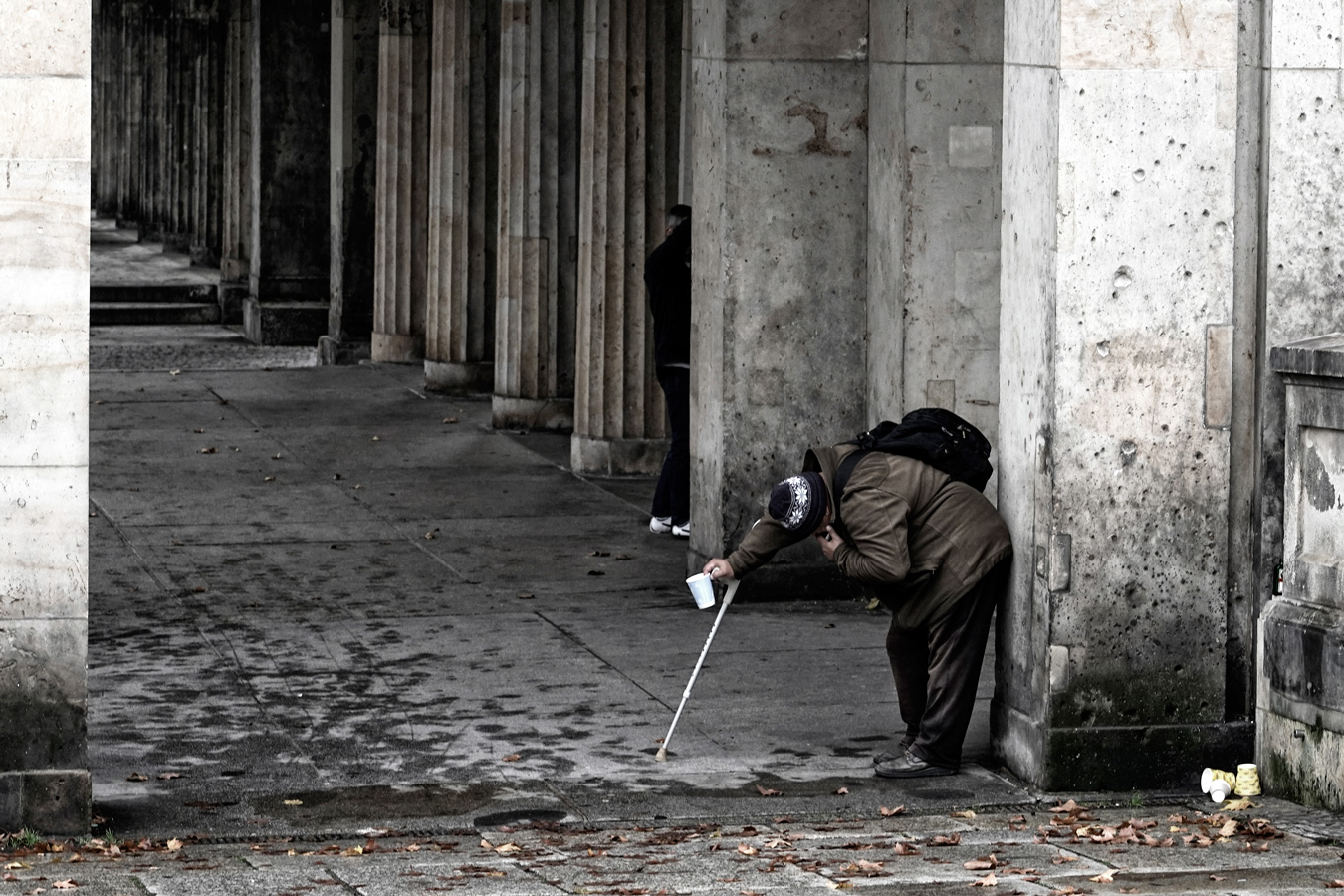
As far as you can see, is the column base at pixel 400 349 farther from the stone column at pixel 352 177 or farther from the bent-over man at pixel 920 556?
the bent-over man at pixel 920 556

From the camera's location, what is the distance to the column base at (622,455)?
16656 mm

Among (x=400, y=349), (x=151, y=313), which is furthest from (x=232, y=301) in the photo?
(x=400, y=349)

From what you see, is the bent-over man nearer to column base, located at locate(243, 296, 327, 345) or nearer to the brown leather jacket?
the brown leather jacket

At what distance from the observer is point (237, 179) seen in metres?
31.7

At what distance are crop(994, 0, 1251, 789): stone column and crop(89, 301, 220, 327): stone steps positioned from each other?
23.1m

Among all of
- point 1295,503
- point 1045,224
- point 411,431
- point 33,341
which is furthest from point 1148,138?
point 411,431

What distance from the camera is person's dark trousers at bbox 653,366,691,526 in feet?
47.1

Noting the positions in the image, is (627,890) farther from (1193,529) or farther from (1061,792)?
(1193,529)

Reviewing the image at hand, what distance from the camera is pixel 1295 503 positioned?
28.2 ft

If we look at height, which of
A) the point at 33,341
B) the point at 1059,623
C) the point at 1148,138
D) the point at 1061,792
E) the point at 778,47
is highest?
the point at 778,47

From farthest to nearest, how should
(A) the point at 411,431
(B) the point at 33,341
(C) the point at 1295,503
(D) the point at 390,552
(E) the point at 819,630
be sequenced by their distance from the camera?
(A) the point at 411,431 → (D) the point at 390,552 → (E) the point at 819,630 → (C) the point at 1295,503 → (B) the point at 33,341

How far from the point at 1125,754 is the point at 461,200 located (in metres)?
12.9

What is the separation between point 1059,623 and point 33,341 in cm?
382

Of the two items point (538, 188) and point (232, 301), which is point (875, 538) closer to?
point (538, 188)
